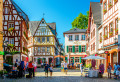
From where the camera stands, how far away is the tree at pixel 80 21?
176 ft

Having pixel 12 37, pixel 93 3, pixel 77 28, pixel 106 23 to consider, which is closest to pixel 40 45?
pixel 77 28

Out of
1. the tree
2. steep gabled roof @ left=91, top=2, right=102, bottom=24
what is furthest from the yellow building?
steep gabled roof @ left=91, top=2, right=102, bottom=24

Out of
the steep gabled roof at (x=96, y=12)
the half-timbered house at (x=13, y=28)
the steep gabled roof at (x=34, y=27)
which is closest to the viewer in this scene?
the steep gabled roof at (x=96, y=12)

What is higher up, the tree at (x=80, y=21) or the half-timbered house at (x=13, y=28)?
the tree at (x=80, y=21)

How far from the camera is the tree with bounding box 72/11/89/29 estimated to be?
53766 millimetres

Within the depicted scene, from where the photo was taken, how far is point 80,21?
179ft

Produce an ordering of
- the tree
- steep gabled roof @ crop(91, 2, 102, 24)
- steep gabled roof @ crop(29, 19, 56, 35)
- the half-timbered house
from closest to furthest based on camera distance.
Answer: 1. steep gabled roof @ crop(91, 2, 102, 24)
2. the half-timbered house
3. the tree
4. steep gabled roof @ crop(29, 19, 56, 35)

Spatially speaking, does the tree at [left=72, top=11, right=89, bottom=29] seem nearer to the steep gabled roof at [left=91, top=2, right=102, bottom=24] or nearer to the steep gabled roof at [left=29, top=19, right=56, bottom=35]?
the steep gabled roof at [left=29, top=19, right=56, bottom=35]

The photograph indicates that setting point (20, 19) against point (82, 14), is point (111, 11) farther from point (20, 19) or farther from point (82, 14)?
point (82, 14)

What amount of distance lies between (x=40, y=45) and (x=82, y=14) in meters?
13.5

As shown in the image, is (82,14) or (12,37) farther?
(82,14)

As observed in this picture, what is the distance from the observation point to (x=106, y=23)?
24.6 m

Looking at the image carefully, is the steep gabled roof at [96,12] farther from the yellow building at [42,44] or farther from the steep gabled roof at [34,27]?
the steep gabled roof at [34,27]

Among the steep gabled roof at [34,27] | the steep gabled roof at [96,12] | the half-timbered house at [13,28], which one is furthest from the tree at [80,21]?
the half-timbered house at [13,28]
